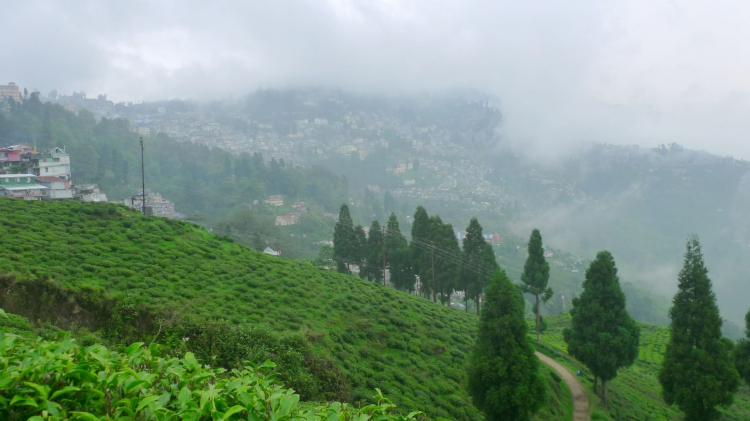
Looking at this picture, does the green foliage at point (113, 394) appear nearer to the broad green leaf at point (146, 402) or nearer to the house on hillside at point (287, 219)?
the broad green leaf at point (146, 402)

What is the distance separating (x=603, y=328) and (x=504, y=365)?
22.8 ft

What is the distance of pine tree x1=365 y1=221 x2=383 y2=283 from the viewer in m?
31.0

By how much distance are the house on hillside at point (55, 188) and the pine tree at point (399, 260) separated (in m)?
22.5

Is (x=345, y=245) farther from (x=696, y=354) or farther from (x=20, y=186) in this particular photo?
(x=20, y=186)

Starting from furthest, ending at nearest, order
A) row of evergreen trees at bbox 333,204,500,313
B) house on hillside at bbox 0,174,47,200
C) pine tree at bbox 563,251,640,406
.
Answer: house on hillside at bbox 0,174,47,200 → row of evergreen trees at bbox 333,204,500,313 → pine tree at bbox 563,251,640,406

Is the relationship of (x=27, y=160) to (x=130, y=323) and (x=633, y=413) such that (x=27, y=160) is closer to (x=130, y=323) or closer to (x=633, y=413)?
(x=130, y=323)

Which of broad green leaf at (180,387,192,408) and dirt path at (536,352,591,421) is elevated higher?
broad green leaf at (180,387,192,408)

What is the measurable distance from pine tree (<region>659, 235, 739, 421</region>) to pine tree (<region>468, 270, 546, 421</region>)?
529 centimetres

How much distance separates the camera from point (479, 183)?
13675cm

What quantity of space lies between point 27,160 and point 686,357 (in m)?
42.9

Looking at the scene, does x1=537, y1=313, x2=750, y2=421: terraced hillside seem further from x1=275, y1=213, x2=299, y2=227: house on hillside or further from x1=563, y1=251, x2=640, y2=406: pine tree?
x1=275, y1=213, x2=299, y2=227: house on hillside

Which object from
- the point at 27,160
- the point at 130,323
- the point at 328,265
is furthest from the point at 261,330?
the point at 27,160

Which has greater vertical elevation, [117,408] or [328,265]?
[117,408]

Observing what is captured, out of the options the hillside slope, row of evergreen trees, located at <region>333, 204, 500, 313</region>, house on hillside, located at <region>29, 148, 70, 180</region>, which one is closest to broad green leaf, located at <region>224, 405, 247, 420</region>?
the hillside slope
